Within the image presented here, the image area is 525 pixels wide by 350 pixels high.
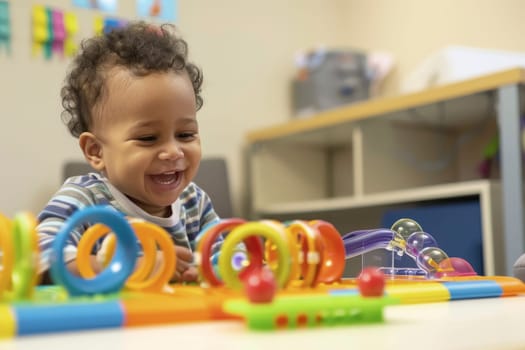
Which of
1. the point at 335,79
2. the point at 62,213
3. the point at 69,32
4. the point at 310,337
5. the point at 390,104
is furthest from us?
the point at 335,79

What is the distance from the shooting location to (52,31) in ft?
7.25

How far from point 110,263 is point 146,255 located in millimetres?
35

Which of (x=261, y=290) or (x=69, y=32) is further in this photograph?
(x=69, y=32)

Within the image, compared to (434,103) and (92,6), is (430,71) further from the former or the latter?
(92,6)

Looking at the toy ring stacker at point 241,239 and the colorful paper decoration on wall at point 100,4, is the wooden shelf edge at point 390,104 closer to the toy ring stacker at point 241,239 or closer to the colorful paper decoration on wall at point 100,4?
the colorful paper decoration on wall at point 100,4

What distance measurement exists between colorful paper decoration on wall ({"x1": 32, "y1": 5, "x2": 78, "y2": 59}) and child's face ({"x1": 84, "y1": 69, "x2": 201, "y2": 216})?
1.36 m

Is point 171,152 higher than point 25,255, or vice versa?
point 171,152

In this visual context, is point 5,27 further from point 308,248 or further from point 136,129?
point 308,248

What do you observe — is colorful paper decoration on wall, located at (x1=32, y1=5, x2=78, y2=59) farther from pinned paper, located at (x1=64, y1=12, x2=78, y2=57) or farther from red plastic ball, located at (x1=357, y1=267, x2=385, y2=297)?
red plastic ball, located at (x1=357, y1=267, x2=385, y2=297)

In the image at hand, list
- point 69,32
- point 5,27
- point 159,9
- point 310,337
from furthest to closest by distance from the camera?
point 159,9 < point 69,32 < point 5,27 < point 310,337

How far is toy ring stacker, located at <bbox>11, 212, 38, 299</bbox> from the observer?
440mm

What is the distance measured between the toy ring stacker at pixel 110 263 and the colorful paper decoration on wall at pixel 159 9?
1.97 m

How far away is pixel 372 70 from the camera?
2668mm

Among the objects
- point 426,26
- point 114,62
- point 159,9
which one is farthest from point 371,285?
point 426,26
